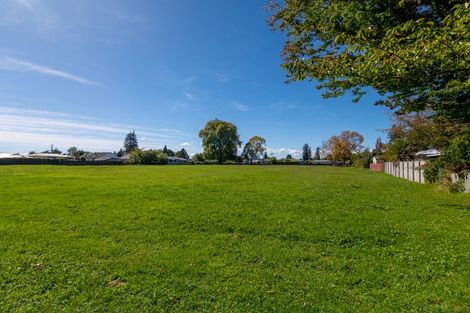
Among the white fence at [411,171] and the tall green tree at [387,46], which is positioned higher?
the tall green tree at [387,46]

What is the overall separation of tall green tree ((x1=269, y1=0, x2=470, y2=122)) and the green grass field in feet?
9.44

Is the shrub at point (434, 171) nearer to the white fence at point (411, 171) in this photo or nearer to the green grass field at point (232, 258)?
the white fence at point (411, 171)

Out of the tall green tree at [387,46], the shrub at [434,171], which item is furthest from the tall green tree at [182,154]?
the tall green tree at [387,46]

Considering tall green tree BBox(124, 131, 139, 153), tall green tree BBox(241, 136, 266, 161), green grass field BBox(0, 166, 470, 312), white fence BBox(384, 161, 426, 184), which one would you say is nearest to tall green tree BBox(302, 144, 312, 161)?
tall green tree BBox(241, 136, 266, 161)

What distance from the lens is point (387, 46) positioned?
319cm

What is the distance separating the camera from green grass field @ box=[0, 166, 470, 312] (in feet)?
11.7

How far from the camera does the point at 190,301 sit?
3.55 m

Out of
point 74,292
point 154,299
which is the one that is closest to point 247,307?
point 154,299

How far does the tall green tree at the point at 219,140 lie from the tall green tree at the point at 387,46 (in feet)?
251

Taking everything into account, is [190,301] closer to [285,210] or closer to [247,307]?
[247,307]

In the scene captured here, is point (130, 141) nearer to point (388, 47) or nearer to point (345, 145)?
point (345, 145)

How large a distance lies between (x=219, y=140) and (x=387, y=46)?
267 feet

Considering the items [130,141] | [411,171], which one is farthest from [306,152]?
[411,171]

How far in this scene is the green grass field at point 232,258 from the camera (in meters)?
3.56
